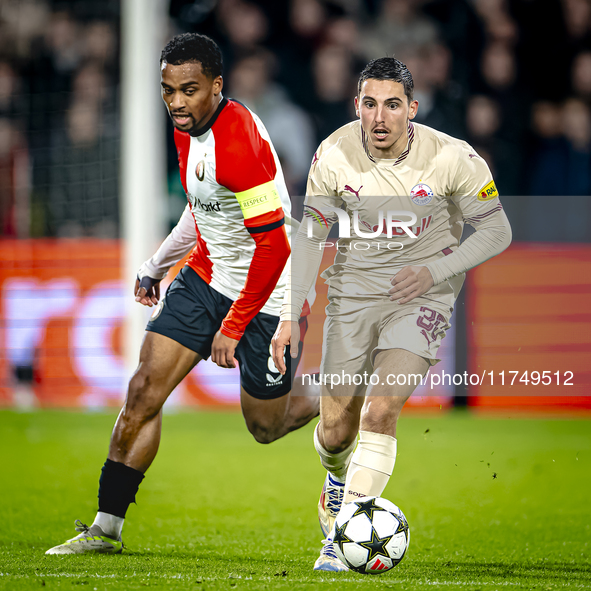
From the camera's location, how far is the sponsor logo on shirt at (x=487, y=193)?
3779 millimetres

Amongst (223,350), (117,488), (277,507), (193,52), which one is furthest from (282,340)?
(277,507)

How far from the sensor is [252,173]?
3.97 m

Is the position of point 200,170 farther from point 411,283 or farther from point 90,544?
point 90,544

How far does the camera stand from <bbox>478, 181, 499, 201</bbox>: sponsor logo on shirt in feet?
12.4

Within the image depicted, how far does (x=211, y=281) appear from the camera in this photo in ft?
14.3

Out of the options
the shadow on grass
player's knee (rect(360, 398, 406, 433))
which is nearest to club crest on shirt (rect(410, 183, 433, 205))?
player's knee (rect(360, 398, 406, 433))

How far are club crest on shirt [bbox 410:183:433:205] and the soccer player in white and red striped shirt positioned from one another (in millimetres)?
612

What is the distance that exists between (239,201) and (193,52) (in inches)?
26.8

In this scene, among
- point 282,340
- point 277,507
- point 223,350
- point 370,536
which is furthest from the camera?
point 277,507

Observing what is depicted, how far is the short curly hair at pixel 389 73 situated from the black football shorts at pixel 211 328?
1263 mm

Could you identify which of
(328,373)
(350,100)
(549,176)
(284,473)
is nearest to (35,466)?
(284,473)

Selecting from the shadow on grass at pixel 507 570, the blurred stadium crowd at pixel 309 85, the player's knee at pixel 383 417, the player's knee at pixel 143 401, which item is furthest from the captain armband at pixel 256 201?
the blurred stadium crowd at pixel 309 85

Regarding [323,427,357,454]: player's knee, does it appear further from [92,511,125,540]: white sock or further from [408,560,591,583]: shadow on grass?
[92,511,125,540]: white sock

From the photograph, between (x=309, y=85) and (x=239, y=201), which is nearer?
(x=239, y=201)
